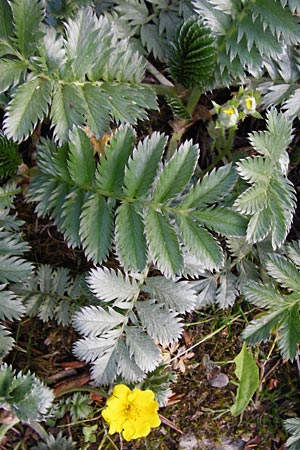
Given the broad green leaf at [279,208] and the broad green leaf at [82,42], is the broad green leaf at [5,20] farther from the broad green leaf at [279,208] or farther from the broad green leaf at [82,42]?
the broad green leaf at [279,208]

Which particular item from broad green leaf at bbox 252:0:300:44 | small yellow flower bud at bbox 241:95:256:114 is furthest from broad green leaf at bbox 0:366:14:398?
broad green leaf at bbox 252:0:300:44

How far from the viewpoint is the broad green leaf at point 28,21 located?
5.17ft

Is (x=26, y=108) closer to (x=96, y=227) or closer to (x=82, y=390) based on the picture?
(x=96, y=227)

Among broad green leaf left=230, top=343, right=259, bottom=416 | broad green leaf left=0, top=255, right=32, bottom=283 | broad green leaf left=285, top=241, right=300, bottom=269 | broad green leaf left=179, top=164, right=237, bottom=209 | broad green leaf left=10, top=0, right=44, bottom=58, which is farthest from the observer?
broad green leaf left=230, top=343, right=259, bottom=416

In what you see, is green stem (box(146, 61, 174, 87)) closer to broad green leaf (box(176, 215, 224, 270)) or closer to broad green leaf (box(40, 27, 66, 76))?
broad green leaf (box(40, 27, 66, 76))

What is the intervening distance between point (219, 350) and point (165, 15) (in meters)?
1.16

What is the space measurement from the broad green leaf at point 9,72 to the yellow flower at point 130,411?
95 centimetres

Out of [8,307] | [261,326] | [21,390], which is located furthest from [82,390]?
[261,326]

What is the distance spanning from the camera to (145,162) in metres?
1.65

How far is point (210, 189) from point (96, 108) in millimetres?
386

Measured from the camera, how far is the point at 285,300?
1.85m

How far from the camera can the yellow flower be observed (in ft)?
6.22

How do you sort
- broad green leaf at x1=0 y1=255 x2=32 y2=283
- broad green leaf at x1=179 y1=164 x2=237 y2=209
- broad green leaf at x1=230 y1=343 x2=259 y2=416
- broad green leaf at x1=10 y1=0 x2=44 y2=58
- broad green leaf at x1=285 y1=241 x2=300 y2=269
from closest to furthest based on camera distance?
broad green leaf at x1=10 y1=0 x2=44 y2=58 → broad green leaf at x1=179 y1=164 x2=237 y2=209 → broad green leaf at x1=0 y1=255 x2=32 y2=283 → broad green leaf at x1=285 y1=241 x2=300 y2=269 → broad green leaf at x1=230 y1=343 x2=259 y2=416

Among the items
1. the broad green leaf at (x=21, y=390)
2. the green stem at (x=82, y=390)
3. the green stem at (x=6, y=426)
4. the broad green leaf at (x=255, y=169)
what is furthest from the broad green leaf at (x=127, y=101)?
the green stem at (x=6, y=426)
